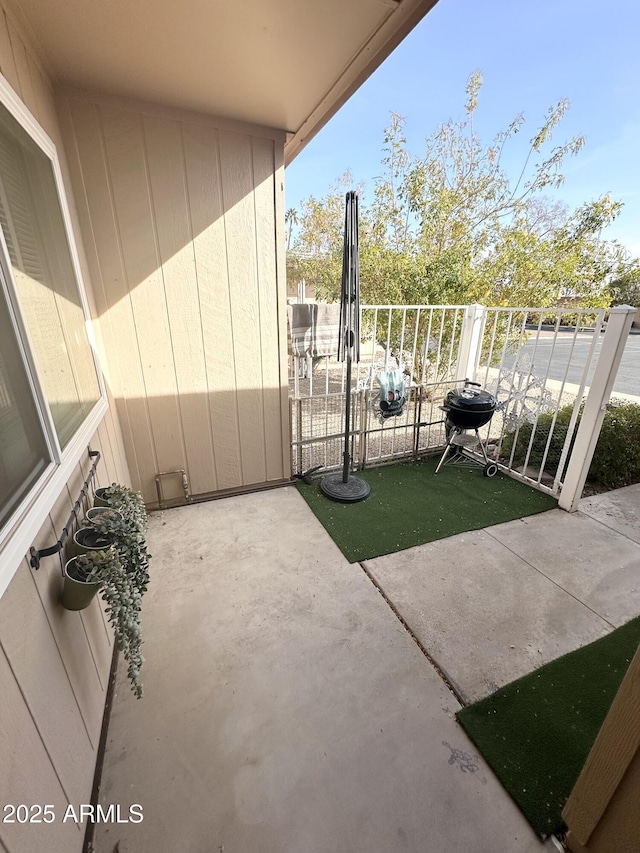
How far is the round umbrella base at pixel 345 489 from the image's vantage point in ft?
9.12

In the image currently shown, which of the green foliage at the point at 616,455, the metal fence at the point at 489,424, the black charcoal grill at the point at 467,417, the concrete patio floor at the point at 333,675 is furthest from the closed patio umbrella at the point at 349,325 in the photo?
the green foliage at the point at 616,455

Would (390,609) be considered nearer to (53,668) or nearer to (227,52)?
(53,668)

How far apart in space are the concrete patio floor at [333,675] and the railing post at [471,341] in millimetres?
1685

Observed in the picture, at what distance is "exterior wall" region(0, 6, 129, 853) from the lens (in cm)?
76

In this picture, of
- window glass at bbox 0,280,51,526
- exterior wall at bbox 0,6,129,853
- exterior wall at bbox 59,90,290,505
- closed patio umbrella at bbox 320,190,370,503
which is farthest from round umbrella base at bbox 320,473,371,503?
window glass at bbox 0,280,51,526

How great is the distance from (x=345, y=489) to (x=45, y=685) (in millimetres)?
2166

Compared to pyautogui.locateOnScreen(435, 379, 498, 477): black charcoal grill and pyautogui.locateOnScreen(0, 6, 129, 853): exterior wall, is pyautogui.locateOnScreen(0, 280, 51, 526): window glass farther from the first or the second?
pyautogui.locateOnScreen(435, 379, 498, 477): black charcoal grill

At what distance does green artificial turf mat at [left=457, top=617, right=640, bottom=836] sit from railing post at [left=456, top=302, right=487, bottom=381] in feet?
8.41

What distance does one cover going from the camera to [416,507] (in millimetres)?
2713

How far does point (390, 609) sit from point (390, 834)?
831 millimetres

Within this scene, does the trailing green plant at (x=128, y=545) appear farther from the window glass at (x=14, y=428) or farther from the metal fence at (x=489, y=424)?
the metal fence at (x=489, y=424)

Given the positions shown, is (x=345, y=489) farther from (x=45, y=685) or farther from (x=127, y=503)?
(x=45, y=685)

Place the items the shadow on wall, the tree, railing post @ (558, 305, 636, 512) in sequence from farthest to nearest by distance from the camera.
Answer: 1. the tree
2. the shadow on wall
3. railing post @ (558, 305, 636, 512)

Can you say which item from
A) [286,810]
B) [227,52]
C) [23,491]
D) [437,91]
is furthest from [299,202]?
[286,810]
